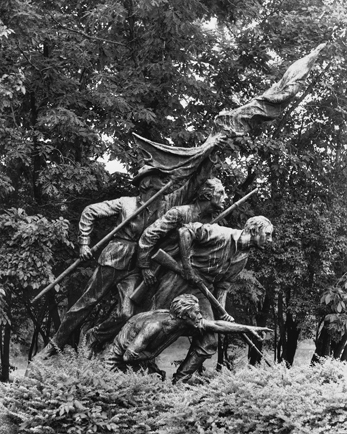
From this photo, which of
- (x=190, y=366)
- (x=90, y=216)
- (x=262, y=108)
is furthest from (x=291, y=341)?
(x=90, y=216)

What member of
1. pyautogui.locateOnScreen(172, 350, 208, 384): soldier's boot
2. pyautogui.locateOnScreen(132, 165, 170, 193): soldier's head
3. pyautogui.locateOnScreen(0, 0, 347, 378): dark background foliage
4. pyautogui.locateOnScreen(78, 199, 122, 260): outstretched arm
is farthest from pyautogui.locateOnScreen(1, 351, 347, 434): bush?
pyautogui.locateOnScreen(0, 0, 347, 378): dark background foliage

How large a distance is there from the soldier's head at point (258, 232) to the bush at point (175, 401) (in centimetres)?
191

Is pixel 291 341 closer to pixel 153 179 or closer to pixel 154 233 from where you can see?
pixel 153 179

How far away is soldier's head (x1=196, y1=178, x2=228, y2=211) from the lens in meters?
9.12

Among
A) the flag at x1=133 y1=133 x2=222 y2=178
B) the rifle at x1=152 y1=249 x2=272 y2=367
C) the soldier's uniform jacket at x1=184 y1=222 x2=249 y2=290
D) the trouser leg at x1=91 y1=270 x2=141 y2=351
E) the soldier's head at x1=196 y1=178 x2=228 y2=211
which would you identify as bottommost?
the trouser leg at x1=91 y1=270 x2=141 y2=351

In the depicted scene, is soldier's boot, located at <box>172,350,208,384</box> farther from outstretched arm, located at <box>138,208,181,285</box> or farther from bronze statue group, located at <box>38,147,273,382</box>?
outstretched arm, located at <box>138,208,181,285</box>

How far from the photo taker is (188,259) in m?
8.82

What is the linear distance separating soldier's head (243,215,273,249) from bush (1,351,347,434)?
191 centimetres

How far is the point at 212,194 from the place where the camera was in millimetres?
9117

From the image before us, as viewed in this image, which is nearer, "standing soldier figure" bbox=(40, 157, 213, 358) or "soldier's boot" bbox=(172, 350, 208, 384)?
"soldier's boot" bbox=(172, 350, 208, 384)

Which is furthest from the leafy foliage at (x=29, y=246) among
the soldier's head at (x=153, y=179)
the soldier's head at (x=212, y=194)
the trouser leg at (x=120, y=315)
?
the soldier's head at (x=212, y=194)

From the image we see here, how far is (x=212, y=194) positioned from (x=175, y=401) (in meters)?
2.89

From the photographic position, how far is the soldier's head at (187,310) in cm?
835

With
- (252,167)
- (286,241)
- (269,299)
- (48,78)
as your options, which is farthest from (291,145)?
(48,78)
